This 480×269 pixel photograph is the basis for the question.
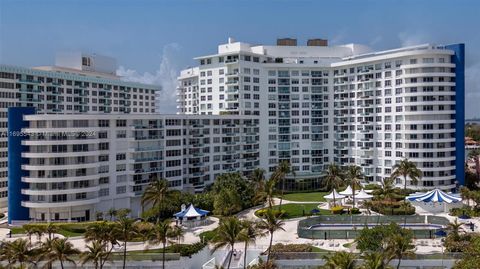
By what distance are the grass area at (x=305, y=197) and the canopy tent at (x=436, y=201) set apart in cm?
1696

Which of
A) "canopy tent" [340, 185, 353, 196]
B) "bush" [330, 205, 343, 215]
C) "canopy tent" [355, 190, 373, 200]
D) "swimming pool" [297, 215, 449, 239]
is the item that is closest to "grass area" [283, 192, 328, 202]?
"canopy tent" [340, 185, 353, 196]

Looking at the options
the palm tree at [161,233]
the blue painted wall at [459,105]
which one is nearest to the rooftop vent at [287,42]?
the blue painted wall at [459,105]

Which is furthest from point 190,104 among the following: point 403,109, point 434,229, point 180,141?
point 434,229

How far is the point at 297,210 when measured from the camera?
3100 inches

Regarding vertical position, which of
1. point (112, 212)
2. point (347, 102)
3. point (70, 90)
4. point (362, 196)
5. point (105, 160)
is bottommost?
point (112, 212)

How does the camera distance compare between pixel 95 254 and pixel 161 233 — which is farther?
pixel 161 233

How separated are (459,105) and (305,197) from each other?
106ft

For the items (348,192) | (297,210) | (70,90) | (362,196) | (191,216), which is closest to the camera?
(191,216)

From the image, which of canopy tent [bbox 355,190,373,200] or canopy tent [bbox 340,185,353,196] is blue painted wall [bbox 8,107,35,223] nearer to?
canopy tent [bbox 340,185,353,196]

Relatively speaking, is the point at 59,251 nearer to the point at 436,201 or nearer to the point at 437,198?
the point at 436,201

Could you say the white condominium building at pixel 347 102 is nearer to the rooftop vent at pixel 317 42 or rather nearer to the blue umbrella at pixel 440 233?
the rooftop vent at pixel 317 42

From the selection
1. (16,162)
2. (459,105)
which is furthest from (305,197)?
(16,162)

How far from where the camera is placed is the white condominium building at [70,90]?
8738cm

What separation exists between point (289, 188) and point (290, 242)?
42.2 meters
